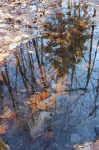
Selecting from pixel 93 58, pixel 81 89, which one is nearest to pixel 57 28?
pixel 93 58

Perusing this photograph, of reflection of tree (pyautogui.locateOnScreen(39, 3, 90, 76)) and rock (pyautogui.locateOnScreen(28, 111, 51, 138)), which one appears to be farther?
reflection of tree (pyautogui.locateOnScreen(39, 3, 90, 76))

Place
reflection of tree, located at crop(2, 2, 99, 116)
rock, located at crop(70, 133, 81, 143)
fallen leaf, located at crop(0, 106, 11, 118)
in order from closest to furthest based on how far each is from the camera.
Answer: rock, located at crop(70, 133, 81, 143) < fallen leaf, located at crop(0, 106, 11, 118) < reflection of tree, located at crop(2, 2, 99, 116)

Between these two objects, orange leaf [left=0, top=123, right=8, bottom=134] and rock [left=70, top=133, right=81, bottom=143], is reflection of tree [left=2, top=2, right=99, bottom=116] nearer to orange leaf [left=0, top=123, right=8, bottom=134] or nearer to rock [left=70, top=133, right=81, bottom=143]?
orange leaf [left=0, top=123, right=8, bottom=134]

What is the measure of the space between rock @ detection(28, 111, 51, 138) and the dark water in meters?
0.05

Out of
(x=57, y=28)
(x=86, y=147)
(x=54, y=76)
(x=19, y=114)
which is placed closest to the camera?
(x=86, y=147)

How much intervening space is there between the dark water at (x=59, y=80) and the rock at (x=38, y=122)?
53 mm

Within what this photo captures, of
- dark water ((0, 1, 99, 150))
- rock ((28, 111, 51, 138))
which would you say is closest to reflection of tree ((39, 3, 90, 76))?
dark water ((0, 1, 99, 150))

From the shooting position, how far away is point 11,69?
144 inches

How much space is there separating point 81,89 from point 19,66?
3.46ft

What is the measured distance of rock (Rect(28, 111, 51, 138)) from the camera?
264 centimetres

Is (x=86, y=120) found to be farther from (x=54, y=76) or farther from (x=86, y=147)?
(x=54, y=76)

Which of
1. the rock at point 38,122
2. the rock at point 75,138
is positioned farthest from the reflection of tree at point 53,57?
the rock at point 75,138

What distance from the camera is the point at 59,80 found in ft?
10.9

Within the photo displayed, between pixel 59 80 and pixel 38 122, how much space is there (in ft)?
2.59
